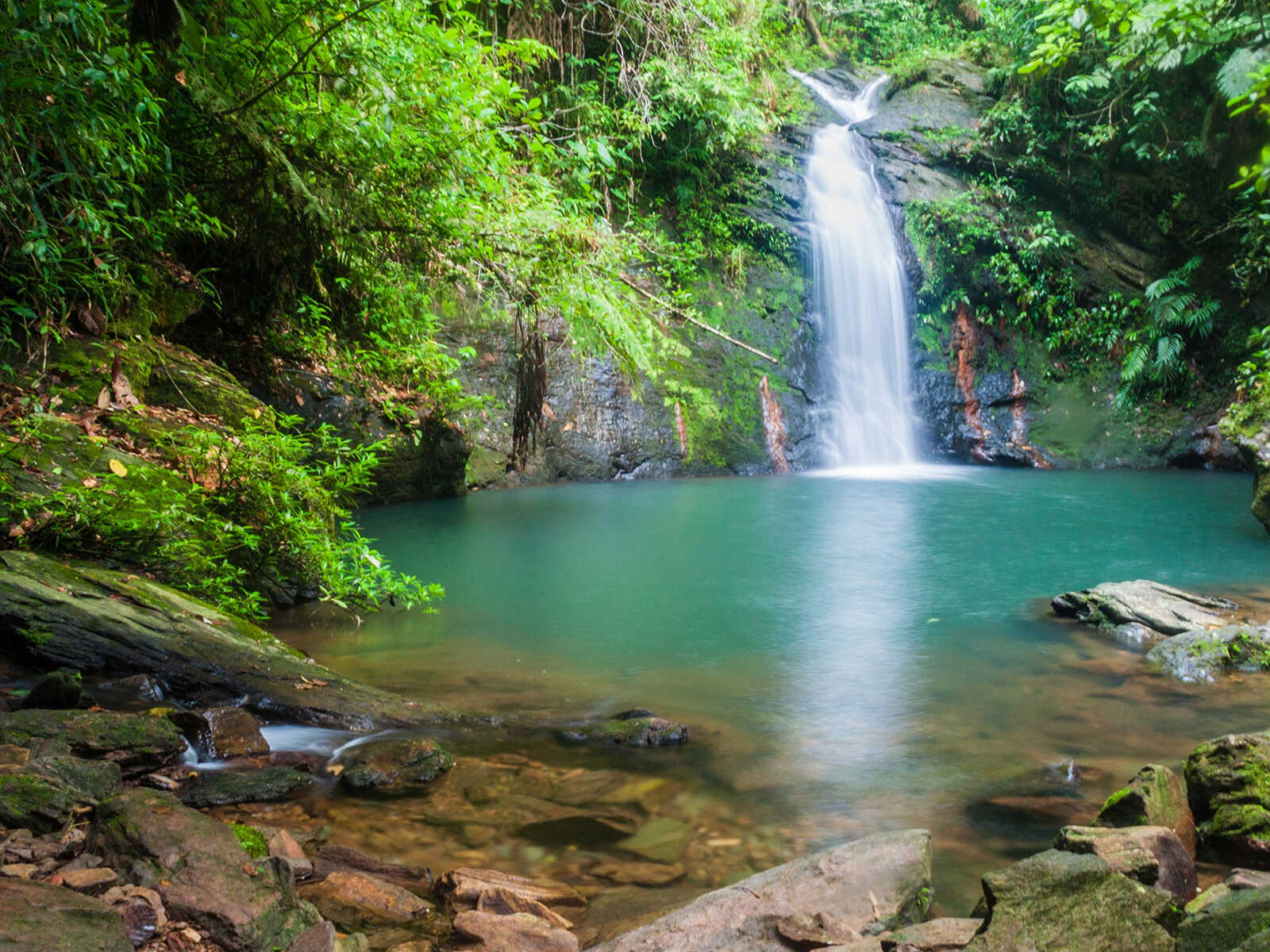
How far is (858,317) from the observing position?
15695 mm

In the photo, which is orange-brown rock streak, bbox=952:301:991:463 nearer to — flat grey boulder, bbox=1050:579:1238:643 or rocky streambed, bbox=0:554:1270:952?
flat grey boulder, bbox=1050:579:1238:643

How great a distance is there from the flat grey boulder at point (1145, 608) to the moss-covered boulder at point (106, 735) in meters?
4.96

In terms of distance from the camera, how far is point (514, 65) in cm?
1091

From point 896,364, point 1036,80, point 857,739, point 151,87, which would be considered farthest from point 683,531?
point 1036,80

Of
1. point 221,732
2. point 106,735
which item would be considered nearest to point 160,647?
point 221,732

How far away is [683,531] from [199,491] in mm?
5471

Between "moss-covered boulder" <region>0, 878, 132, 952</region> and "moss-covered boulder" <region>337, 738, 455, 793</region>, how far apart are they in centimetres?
126

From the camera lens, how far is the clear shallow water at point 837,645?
128 inches

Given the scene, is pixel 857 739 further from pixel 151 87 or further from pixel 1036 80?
pixel 1036 80

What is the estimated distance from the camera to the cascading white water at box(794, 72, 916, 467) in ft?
49.9

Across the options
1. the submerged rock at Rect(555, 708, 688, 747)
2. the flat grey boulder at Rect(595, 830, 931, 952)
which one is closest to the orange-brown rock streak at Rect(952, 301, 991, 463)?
the submerged rock at Rect(555, 708, 688, 747)

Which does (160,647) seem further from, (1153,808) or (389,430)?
(389,430)

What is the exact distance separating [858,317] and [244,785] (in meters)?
14.6

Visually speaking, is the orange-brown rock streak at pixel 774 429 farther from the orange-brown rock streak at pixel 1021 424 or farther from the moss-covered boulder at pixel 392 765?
the moss-covered boulder at pixel 392 765
